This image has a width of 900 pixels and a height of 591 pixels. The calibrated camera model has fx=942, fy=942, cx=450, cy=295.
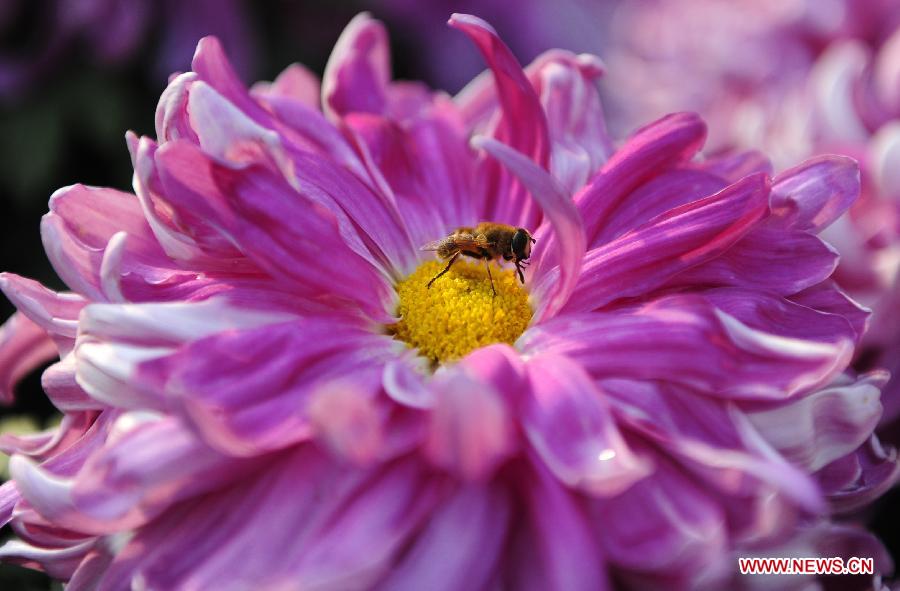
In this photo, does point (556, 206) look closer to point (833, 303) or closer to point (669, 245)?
point (669, 245)

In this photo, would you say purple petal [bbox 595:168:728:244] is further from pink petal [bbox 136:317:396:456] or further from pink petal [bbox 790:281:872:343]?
pink petal [bbox 136:317:396:456]

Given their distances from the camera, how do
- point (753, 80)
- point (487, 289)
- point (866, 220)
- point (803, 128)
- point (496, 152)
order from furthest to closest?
point (753, 80)
point (803, 128)
point (866, 220)
point (487, 289)
point (496, 152)

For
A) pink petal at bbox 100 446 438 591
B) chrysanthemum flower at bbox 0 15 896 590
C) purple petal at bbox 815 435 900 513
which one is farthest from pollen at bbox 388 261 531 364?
purple petal at bbox 815 435 900 513

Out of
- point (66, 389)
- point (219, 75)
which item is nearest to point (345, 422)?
point (66, 389)

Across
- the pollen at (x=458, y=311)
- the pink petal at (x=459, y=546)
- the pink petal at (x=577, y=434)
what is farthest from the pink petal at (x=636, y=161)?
the pink petal at (x=459, y=546)

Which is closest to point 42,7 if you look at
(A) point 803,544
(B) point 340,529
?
(B) point 340,529

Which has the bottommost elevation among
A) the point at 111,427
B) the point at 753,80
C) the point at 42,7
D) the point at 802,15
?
the point at 753,80

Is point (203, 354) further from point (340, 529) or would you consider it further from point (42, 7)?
point (42, 7)

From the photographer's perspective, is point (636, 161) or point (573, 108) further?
point (573, 108)
